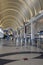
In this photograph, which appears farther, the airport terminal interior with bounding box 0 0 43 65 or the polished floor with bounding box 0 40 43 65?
the airport terminal interior with bounding box 0 0 43 65

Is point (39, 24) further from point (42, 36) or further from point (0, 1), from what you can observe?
point (0, 1)

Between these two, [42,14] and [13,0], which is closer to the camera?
[42,14]

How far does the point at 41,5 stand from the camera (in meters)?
24.8

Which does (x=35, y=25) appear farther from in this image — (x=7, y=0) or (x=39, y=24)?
(x=7, y=0)

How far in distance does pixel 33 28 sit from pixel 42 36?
21.5ft

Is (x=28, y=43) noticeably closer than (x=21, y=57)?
No

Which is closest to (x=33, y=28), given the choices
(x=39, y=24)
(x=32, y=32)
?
(x=32, y=32)

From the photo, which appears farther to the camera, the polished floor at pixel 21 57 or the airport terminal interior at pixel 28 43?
the airport terminal interior at pixel 28 43

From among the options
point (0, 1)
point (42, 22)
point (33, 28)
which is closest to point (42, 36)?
point (42, 22)

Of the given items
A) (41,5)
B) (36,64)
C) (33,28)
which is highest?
(41,5)

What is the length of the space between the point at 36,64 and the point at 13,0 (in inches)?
975

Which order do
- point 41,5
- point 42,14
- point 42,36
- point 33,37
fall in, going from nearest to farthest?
point 42,14
point 42,36
point 41,5
point 33,37

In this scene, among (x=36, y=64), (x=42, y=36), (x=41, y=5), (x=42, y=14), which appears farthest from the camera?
(x=41, y=5)

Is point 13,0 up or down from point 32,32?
up
